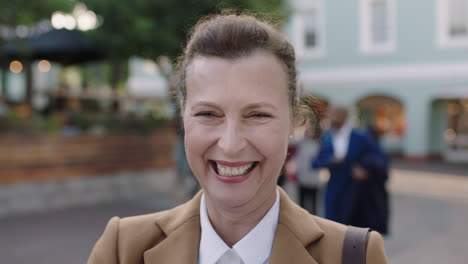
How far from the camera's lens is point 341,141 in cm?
609

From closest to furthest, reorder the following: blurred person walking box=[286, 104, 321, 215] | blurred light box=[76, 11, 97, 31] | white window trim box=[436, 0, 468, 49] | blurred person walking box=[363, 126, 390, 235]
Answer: blurred person walking box=[363, 126, 390, 235]
blurred person walking box=[286, 104, 321, 215]
blurred light box=[76, 11, 97, 31]
white window trim box=[436, 0, 468, 49]

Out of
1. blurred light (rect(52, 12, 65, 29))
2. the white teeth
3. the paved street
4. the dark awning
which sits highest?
blurred light (rect(52, 12, 65, 29))

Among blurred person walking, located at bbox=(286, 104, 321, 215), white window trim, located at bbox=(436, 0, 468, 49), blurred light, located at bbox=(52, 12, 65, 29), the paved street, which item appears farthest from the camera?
white window trim, located at bbox=(436, 0, 468, 49)

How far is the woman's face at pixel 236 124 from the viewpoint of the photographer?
137 centimetres

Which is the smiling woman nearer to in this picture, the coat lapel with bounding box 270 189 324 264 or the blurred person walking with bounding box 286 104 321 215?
the coat lapel with bounding box 270 189 324 264

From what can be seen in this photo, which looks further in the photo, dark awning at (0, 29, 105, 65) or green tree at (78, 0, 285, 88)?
dark awning at (0, 29, 105, 65)

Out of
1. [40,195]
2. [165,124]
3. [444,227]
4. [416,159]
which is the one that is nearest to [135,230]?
[444,227]

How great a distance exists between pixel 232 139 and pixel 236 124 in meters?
0.04

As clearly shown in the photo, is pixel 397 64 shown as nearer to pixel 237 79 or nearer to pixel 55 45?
pixel 55 45

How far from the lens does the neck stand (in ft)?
4.85

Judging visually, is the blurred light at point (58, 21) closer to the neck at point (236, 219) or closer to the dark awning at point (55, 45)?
the dark awning at point (55, 45)

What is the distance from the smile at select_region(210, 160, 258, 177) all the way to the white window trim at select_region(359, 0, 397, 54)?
20.6 metres

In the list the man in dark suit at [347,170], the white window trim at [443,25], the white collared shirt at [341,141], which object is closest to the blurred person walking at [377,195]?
the man in dark suit at [347,170]

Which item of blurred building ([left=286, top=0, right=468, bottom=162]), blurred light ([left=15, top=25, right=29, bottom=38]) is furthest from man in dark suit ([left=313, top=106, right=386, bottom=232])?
blurred building ([left=286, top=0, right=468, bottom=162])
